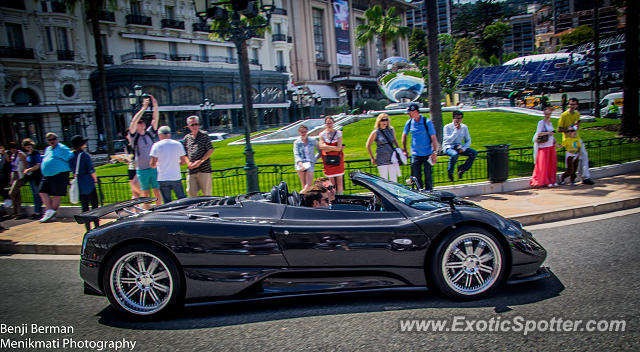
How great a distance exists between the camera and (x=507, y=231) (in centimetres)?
362

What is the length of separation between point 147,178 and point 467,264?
19.7 feet

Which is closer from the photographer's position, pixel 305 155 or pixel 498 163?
pixel 305 155

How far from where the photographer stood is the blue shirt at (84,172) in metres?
7.71

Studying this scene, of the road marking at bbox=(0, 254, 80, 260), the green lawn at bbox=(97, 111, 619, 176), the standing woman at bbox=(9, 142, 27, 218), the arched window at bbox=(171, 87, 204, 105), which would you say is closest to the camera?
the road marking at bbox=(0, 254, 80, 260)

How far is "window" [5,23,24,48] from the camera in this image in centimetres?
3334

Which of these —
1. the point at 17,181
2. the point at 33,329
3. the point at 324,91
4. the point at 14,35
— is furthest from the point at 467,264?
the point at 324,91

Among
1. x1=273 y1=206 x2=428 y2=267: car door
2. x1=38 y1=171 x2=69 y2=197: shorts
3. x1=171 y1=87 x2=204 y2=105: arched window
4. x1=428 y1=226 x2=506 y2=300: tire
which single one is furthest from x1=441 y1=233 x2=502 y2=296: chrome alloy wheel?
x1=171 y1=87 x2=204 y2=105: arched window

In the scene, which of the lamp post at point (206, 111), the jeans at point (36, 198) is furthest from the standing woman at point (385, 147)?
the lamp post at point (206, 111)

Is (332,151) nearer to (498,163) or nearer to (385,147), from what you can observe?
(385,147)

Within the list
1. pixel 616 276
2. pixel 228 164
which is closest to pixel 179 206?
pixel 616 276

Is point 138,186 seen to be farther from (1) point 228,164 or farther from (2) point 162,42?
(2) point 162,42

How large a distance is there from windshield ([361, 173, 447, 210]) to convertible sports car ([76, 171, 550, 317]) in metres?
0.14

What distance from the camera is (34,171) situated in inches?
361

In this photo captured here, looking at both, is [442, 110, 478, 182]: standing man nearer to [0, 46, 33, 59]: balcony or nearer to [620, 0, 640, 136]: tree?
[620, 0, 640, 136]: tree
